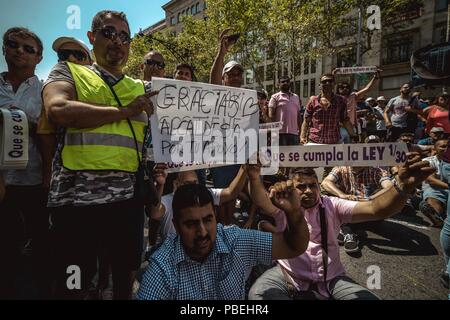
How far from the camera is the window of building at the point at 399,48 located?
27.6 m

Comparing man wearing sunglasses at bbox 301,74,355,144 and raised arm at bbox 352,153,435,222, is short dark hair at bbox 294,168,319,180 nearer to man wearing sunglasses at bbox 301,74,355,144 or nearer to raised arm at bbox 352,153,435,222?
raised arm at bbox 352,153,435,222

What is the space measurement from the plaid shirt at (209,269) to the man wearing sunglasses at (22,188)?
1.13m

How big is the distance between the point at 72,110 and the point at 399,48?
33.5 metres

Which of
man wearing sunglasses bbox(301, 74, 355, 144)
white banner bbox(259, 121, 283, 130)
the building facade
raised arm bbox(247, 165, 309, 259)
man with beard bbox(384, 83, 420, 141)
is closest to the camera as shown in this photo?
raised arm bbox(247, 165, 309, 259)

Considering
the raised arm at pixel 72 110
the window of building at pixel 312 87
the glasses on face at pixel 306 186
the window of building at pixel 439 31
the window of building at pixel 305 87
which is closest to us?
the raised arm at pixel 72 110

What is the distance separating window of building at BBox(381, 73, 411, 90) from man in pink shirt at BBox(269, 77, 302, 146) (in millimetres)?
27554

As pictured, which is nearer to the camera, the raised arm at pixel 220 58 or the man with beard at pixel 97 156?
the man with beard at pixel 97 156

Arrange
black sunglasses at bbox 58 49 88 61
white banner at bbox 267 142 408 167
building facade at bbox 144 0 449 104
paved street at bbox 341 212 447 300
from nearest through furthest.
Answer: white banner at bbox 267 142 408 167
paved street at bbox 341 212 447 300
black sunglasses at bbox 58 49 88 61
building facade at bbox 144 0 449 104

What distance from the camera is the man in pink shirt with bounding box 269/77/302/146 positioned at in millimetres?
5750

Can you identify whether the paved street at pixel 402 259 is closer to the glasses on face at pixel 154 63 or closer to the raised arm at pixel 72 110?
the raised arm at pixel 72 110

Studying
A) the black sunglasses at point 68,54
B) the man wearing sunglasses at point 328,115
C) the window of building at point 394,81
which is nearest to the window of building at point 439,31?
the window of building at point 394,81

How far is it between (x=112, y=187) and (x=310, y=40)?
23.5 meters

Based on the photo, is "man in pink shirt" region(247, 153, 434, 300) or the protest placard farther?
the protest placard

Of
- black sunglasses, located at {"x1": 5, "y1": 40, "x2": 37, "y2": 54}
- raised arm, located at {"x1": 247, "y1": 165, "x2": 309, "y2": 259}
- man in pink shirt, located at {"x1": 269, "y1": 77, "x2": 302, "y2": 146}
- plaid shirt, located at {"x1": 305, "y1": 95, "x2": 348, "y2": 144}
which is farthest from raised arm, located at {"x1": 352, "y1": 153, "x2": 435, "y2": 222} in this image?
man in pink shirt, located at {"x1": 269, "y1": 77, "x2": 302, "y2": 146}
